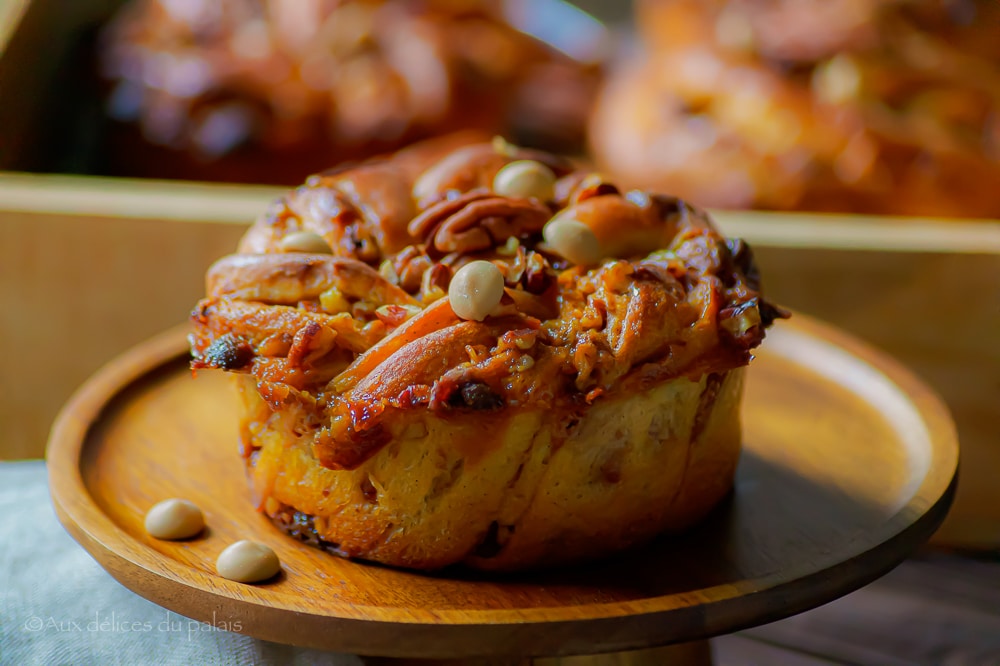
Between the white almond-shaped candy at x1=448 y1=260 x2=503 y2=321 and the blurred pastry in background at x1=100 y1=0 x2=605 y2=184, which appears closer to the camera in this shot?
→ the white almond-shaped candy at x1=448 y1=260 x2=503 y2=321

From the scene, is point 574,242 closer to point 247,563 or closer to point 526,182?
point 526,182

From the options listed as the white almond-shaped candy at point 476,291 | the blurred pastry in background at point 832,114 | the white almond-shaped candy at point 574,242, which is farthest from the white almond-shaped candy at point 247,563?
the blurred pastry in background at point 832,114

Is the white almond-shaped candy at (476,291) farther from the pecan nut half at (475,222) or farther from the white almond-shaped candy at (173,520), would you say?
the white almond-shaped candy at (173,520)

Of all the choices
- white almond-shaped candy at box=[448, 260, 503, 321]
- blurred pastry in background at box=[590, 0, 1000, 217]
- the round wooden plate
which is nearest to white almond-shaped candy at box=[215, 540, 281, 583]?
the round wooden plate

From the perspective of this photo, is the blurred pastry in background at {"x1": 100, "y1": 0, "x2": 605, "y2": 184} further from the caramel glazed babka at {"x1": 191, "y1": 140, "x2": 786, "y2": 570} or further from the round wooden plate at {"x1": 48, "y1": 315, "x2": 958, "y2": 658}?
the caramel glazed babka at {"x1": 191, "y1": 140, "x2": 786, "y2": 570}

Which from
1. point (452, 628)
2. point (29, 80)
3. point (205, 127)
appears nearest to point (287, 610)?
point (452, 628)

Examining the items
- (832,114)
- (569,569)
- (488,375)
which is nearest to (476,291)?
(488,375)
